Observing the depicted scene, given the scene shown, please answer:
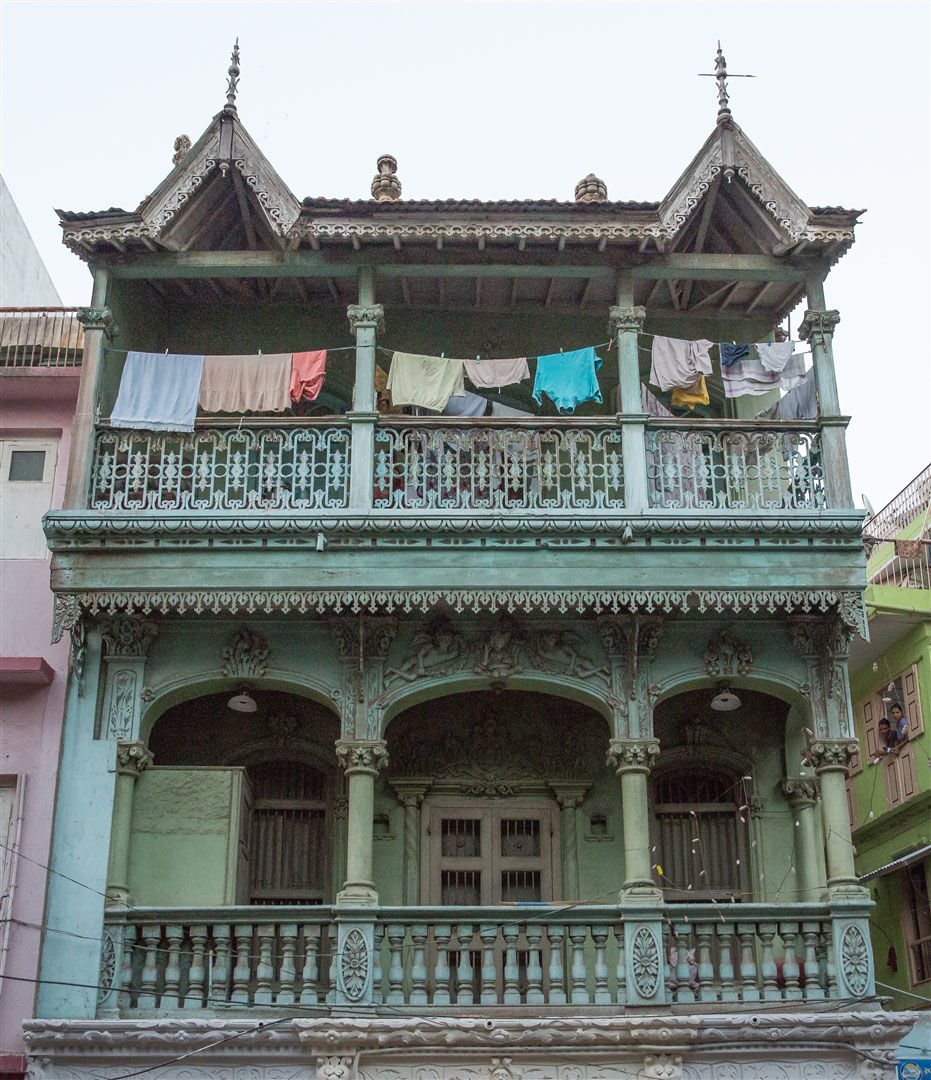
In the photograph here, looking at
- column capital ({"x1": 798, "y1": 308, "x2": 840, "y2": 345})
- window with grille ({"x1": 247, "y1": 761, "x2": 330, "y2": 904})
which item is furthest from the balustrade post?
column capital ({"x1": 798, "y1": 308, "x2": 840, "y2": 345})

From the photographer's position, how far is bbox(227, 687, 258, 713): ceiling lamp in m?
15.6

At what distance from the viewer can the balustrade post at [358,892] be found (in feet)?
44.3

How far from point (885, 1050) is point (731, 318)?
8765 millimetres

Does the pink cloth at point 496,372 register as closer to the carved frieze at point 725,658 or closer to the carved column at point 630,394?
the carved column at point 630,394

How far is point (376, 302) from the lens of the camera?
16.5m

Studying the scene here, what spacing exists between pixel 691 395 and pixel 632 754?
14.4ft

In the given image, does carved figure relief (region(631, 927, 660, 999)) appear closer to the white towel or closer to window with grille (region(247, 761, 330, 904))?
window with grille (region(247, 761, 330, 904))

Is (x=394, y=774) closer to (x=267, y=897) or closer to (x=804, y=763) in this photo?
(x=267, y=897)

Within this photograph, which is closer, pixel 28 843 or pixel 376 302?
pixel 28 843

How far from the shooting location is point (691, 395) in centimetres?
1641

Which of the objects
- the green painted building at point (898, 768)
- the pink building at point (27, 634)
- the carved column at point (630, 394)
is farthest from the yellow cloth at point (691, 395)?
the pink building at point (27, 634)

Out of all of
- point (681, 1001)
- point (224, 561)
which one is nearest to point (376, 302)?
point (224, 561)

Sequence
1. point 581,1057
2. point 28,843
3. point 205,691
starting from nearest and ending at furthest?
point 581,1057 < point 28,843 < point 205,691

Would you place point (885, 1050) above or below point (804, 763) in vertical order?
below
